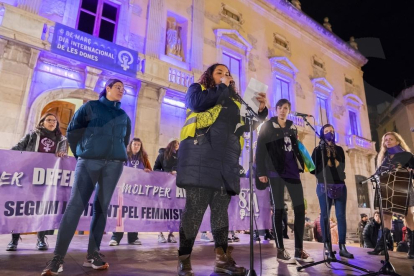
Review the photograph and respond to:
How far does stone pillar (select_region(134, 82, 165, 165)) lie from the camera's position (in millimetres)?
9656

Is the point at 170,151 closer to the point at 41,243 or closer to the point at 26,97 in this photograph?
the point at 41,243

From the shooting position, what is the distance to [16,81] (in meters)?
7.66

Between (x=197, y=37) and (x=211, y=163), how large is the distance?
10838 millimetres

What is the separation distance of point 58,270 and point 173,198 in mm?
2815

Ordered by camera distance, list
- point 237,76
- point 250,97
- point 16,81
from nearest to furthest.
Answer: point 250,97
point 16,81
point 237,76

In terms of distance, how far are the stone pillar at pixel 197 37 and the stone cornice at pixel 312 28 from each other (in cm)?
415

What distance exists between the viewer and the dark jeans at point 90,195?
2479 millimetres

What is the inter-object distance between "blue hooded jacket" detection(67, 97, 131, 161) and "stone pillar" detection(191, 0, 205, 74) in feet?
29.2

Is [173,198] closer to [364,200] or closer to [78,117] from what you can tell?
[78,117]

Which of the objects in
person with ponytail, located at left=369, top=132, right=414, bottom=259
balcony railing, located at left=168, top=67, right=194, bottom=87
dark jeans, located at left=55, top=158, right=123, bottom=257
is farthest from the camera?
balcony railing, located at left=168, top=67, right=194, bottom=87

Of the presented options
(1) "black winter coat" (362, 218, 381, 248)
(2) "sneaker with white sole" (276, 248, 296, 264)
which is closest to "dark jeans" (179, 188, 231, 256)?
(2) "sneaker with white sole" (276, 248, 296, 264)

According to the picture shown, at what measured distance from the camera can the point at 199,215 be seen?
7.57 feet

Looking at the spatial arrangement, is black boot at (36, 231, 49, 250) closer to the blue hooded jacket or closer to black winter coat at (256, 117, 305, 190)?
the blue hooded jacket

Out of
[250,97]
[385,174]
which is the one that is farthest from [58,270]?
[385,174]
